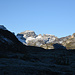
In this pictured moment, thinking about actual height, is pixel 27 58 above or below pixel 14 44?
below

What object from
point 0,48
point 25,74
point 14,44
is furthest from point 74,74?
point 14,44

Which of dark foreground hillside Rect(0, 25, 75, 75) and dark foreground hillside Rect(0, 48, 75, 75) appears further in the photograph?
dark foreground hillside Rect(0, 25, 75, 75)

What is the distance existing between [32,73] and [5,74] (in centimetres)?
103

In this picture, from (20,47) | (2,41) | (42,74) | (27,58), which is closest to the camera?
(42,74)

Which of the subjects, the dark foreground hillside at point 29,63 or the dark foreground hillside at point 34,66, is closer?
the dark foreground hillside at point 34,66

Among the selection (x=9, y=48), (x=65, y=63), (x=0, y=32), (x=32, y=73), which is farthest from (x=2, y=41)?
(x=32, y=73)

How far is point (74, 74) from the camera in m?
5.90

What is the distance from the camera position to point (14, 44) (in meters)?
19.0

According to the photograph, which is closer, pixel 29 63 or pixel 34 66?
pixel 34 66

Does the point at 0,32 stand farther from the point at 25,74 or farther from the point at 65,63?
the point at 25,74

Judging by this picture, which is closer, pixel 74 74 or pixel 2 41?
pixel 74 74

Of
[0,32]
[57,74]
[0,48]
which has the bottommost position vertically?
[57,74]

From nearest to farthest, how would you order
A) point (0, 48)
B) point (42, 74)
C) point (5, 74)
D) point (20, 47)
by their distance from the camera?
1. point (5, 74)
2. point (42, 74)
3. point (0, 48)
4. point (20, 47)

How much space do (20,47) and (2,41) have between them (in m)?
2.68
